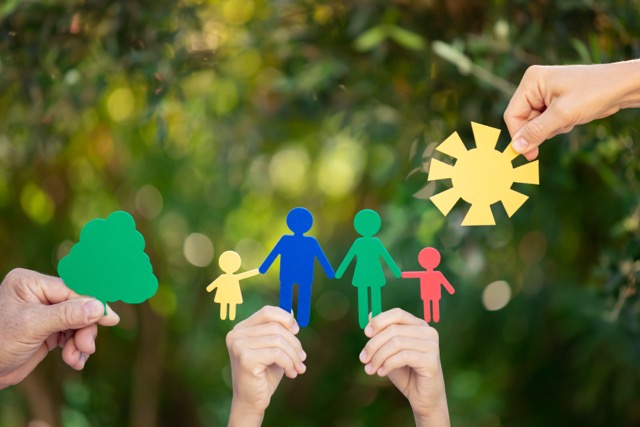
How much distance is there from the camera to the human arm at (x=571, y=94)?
1068 mm

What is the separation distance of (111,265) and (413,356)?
477 millimetres

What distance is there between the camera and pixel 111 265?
3.63ft

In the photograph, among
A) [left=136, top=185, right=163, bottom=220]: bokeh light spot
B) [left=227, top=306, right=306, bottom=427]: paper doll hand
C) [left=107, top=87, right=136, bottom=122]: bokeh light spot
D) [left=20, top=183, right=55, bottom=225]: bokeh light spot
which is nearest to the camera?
[left=227, top=306, right=306, bottom=427]: paper doll hand

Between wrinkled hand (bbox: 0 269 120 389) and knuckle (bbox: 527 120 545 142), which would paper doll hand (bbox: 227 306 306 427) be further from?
knuckle (bbox: 527 120 545 142)

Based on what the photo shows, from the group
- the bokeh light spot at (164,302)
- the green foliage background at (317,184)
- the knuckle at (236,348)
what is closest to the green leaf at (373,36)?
the green foliage background at (317,184)

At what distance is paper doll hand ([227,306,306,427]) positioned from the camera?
105cm

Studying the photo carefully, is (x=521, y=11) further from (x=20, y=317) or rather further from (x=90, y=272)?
(x=20, y=317)

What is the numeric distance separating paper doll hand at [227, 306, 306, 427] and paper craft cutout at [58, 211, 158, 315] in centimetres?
16

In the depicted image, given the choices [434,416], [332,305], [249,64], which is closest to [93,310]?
[434,416]

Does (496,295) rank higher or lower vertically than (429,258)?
higher

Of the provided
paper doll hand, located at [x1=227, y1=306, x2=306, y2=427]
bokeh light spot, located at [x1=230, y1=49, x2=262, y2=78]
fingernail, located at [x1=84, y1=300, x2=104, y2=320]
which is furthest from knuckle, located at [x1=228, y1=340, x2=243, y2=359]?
bokeh light spot, located at [x1=230, y1=49, x2=262, y2=78]

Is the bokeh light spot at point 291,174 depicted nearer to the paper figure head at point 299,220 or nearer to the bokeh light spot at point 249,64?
the bokeh light spot at point 249,64

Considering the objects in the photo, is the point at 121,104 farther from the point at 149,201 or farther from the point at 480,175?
the point at 480,175

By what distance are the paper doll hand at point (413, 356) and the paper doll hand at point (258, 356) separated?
11cm
